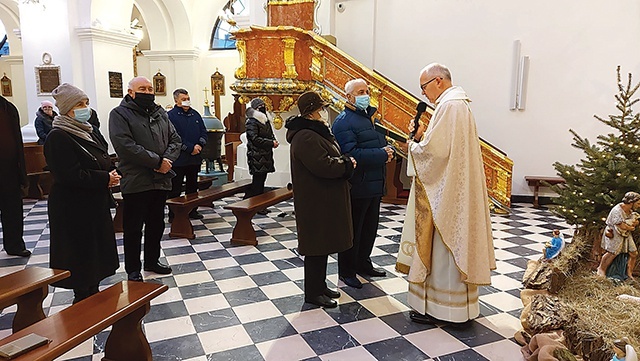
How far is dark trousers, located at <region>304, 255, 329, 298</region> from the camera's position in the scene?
11.5 feet

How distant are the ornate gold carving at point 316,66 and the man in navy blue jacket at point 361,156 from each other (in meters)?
3.79

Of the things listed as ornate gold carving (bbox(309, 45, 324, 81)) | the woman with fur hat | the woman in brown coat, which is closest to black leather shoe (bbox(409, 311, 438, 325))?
the woman in brown coat

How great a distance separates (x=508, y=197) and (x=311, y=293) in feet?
16.6

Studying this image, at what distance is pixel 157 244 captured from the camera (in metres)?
4.30

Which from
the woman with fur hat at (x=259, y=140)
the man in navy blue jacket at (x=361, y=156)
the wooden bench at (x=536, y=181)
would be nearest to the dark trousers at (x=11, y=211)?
the woman with fur hat at (x=259, y=140)

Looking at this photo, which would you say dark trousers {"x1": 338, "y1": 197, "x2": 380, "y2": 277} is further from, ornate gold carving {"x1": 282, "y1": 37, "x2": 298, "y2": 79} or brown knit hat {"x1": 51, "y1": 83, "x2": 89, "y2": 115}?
ornate gold carving {"x1": 282, "y1": 37, "x2": 298, "y2": 79}

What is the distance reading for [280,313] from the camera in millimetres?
3523

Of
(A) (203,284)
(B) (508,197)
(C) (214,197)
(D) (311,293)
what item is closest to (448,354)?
(D) (311,293)

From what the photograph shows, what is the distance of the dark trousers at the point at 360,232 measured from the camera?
12.9ft

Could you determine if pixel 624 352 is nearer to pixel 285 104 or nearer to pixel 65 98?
pixel 65 98

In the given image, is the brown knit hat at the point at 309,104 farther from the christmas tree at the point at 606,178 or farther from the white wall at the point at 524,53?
the white wall at the point at 524,53

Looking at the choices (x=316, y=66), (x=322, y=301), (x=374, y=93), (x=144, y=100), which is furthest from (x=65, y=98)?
(x=374, y=93)

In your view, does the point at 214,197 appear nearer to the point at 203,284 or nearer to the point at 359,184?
the point at 203,284

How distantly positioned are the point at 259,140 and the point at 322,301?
10.0 ft
